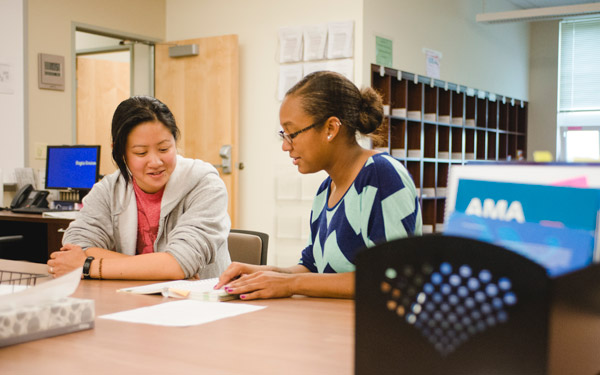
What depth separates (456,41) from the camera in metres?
5.95

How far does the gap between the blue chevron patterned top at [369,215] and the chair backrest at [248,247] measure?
0.42 meters

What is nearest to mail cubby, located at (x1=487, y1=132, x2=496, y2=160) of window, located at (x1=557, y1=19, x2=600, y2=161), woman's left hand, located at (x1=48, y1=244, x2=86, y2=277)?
window, located at (x1=557, y1=19, x2=600, y2=161)

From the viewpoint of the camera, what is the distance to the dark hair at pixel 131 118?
6.47 ft

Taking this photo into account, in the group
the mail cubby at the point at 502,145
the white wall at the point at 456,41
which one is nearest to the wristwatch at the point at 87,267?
the white wall at the point at 456,41

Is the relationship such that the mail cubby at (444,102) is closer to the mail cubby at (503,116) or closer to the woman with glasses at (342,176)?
the mail cubby at (503,116)

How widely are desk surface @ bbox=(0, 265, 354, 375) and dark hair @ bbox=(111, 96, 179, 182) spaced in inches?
35.2

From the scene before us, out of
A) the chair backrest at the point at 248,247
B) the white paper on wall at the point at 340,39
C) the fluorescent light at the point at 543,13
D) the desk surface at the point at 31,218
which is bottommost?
the desk surface at the point at 31,218

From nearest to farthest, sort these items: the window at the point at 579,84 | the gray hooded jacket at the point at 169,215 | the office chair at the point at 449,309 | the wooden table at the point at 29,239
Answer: the office chair at the point at 449,309, the gray hooded jacket at the point at 169,215, the wooden table at the point at 29,239, the window at the point at 579,84

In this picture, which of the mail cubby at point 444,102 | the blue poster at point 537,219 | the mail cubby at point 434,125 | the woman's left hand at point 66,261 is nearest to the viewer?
the blue poster at point 537,219

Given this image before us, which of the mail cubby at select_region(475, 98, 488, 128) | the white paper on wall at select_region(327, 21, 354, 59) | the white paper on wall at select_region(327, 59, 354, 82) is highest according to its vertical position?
the white paper on wall at select_region(327, 21, 354, 59)

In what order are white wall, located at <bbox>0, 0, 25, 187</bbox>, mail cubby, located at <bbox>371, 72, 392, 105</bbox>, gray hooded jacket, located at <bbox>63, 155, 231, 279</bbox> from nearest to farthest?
gray hooded jacket, located at <bbox>63, 155, 231, 279</bbox> → white wall, located at <bbox>0, 0, 25, 187</bbox> → mail cubby, located at <bbox>371, 72, 392, 105</bbox>

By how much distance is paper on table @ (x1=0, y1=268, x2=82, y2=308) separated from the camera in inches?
36.6

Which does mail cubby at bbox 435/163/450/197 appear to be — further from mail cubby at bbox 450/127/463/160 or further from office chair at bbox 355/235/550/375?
office chair at bbox 355/235/550/375

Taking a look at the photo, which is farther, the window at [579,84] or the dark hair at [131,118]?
the window at [579,84]
